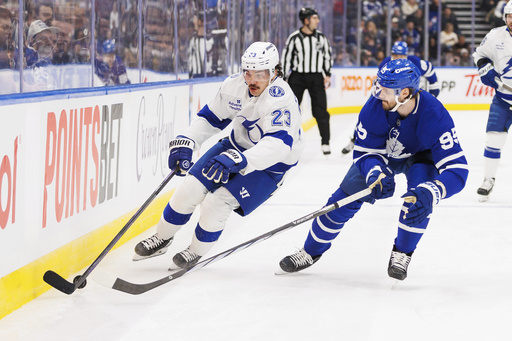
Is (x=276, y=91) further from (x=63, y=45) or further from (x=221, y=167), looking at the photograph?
(x=63, y=45)

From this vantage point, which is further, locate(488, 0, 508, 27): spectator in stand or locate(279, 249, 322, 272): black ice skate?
locate(488, 0, 508, 27): spectator in stand

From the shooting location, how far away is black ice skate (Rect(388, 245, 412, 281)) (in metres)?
3.29

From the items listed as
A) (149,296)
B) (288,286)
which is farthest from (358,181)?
(149,296)

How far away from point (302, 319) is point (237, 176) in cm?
82

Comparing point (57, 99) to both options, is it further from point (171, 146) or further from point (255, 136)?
point (255, 136)

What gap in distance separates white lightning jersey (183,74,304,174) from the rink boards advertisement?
1.43 feet

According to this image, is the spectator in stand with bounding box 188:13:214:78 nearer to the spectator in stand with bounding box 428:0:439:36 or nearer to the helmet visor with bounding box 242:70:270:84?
the helmet visor with bounding box 242:70:270:84

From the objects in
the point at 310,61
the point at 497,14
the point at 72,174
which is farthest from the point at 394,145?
the point at 497,14

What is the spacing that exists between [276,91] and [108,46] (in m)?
1.29

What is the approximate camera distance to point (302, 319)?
288 centimetres

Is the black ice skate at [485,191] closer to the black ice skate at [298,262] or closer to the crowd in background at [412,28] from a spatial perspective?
the black ice skate at [298,262]

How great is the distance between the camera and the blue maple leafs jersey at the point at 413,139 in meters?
3.19

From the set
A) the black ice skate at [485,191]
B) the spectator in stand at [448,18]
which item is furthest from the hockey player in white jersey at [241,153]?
the spectator in stand at [448,18]

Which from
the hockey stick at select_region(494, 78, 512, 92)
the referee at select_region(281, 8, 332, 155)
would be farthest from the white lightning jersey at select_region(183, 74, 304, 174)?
the referee at select_region(281, 8, 332, 155)
